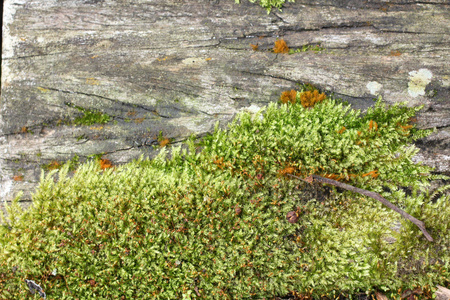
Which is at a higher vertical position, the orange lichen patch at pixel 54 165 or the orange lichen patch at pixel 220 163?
the orange lichen patch at pixel 220 163

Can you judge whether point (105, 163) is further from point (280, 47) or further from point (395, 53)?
point (395, 53)

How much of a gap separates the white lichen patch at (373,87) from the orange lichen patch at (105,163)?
120 inches

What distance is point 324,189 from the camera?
10.2 feet

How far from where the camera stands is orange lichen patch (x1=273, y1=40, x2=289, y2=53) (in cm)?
330

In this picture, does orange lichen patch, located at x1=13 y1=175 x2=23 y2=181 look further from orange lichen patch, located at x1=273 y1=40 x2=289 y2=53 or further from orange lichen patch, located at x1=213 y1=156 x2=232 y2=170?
orange lichen patch, located at x1=273 y1=40 x2=289 y2=53

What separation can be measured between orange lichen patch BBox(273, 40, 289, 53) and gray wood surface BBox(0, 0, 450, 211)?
6 centimetres

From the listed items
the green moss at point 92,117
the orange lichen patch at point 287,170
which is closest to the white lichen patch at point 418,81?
the orange lichen patch at point 287,170

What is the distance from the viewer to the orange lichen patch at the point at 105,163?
327 centimetres

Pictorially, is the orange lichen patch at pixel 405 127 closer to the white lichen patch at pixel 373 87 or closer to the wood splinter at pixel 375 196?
the white lichen patch at pixel 373 87

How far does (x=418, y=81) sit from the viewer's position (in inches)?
125

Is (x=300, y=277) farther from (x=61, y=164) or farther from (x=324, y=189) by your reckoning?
(x=61, y=164)

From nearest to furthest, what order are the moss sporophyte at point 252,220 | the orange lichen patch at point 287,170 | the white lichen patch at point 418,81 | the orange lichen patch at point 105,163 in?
1. the moss sporophyte at point 252,220
2. the orange lichen patch at point 287,170
3. the white lichen patch at point 418,81
4. the orange lichen patch at point 105,163

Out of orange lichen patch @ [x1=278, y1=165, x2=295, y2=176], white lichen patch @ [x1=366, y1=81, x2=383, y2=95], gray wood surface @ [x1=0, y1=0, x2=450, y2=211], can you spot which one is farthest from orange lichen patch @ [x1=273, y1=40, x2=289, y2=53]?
orange lichen patch @ [x1=278, y1=165, x2=295, y2=176]

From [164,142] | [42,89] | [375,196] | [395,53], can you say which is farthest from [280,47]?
[42,89]
